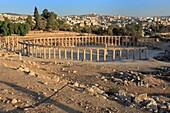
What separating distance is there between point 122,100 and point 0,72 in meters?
7.99

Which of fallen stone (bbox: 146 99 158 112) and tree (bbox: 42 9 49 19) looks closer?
fallen stone (bbox: 146 99 158 112)


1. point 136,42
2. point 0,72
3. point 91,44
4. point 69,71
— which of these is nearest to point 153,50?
point 136,42

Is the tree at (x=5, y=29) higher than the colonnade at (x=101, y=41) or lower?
higher

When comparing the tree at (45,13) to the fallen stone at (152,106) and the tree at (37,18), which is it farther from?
the fallen stone at (152,106)

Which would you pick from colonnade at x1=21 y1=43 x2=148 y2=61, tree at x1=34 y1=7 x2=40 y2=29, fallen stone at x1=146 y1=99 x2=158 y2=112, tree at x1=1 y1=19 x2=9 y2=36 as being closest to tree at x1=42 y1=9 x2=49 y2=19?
tree at x1=34 y1=7 x2=40 y2=29

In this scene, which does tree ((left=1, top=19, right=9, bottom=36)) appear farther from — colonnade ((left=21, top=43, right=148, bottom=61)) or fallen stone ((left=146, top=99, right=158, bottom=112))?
fallen stone ((left=146, top=99, right=158, bottom=112))

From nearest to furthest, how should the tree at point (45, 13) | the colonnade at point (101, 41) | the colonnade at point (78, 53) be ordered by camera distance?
the colonnade at point (78, 53), the colonnade at point (101, 41), the tree at point (45, 13)

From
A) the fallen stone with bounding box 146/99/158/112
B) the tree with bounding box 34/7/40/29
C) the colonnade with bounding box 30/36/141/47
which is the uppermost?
the tree with bounding box 34/7/40/29

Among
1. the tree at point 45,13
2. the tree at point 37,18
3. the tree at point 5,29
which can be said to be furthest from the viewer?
the tree at point 45,13

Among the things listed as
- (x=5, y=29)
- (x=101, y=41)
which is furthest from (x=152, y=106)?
(x=101, y=41)

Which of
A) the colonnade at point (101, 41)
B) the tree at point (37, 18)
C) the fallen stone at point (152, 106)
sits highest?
the tree at point (37, 18)

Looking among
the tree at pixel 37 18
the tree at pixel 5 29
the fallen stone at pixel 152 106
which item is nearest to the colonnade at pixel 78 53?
the tree at pixel 5 29

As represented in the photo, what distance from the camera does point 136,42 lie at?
72.1m

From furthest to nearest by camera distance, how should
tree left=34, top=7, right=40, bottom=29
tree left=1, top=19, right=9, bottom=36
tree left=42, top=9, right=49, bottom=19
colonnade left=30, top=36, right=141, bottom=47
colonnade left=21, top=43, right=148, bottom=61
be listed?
tree left=42, top=9, right=49, bottom=19
tree left=34, top=7, right=40, bottom=29
colonnade left=30, top=36, right=141, bottom=47
tree left=1, top=19, right=9, bottom=36
colonnade left=21, top=43, right=148, bottom=61
